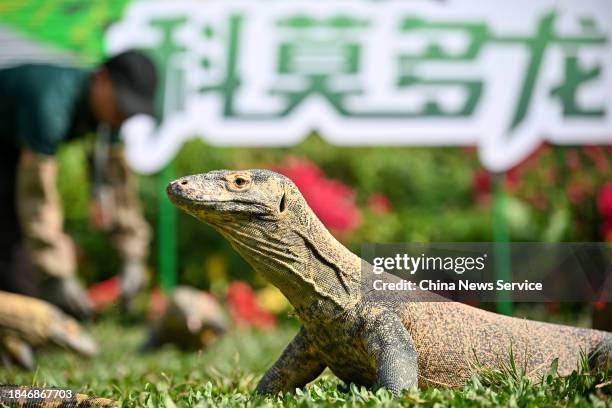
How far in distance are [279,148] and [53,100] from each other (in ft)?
12.1

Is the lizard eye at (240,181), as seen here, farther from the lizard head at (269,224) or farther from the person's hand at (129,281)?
the person's hand at (129,281)

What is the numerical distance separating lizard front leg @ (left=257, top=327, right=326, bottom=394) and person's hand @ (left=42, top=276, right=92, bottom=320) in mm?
3820

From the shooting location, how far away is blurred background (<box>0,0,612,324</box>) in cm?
872

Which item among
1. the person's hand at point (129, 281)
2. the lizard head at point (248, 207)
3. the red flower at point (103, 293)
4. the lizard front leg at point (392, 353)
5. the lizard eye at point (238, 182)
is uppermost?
the lizard eye at point (238, 182)

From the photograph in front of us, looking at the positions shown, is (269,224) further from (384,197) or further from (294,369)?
(384,197)

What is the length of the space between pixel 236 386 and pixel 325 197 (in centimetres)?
545

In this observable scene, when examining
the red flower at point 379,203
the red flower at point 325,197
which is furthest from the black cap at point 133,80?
the red flower at point 379,203

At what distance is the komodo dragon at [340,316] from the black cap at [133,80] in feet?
13.3

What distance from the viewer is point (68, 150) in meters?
9.53

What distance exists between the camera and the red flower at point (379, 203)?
30.1 feet

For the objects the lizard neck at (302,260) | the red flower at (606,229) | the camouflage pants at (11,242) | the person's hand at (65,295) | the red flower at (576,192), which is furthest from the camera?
the red flower at (576,192)

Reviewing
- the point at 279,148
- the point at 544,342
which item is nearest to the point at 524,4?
the point at 279,148

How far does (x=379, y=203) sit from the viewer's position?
366 inches

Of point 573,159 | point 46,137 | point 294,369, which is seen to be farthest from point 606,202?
point 294,369
